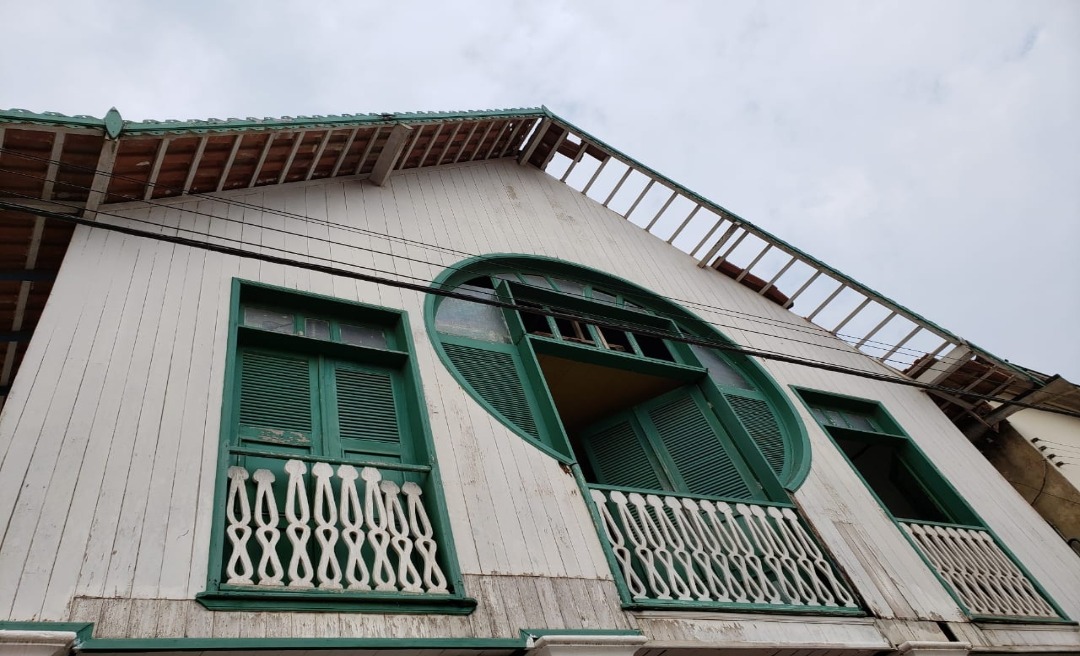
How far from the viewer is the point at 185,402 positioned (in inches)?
217

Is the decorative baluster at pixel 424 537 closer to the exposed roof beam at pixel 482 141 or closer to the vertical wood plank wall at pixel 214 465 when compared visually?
the vertical wood plank wall at pixel 214 465

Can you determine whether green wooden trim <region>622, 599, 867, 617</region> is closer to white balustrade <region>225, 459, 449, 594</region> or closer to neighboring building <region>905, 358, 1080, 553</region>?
white balustrade <region>225, 459, 449, 594</region>

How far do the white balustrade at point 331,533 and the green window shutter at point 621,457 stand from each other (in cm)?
358

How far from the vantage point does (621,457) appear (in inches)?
358

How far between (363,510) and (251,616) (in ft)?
4.43

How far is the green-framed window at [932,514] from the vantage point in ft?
25.8

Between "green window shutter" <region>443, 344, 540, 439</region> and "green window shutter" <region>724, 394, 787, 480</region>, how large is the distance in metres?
2.76

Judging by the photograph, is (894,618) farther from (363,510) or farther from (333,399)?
(333,399)

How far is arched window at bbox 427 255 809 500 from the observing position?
780 centimetres

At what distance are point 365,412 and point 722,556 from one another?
3331mm

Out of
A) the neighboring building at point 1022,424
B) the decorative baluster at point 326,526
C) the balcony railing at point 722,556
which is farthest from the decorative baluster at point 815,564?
the neighboring building at point 1022,424

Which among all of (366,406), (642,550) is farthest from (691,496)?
(366,406)

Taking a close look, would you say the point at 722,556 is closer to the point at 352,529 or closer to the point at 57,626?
the point at 352,529

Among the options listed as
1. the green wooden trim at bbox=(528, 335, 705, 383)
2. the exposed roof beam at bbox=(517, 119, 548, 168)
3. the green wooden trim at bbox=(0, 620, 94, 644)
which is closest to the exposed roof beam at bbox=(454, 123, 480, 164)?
the exposed roof beam at bbox=(517, 119, 548, 168)
